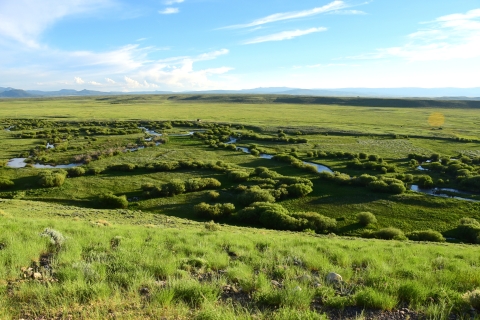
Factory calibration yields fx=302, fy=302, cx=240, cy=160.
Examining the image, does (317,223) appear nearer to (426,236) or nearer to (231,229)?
(426,236)

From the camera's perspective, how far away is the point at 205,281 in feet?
28.4

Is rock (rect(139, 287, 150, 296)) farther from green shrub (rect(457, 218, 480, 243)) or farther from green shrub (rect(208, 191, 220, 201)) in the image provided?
green shrub (rect(457, 218, 480, 243))

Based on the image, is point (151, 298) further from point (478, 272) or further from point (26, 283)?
point (478, 272)

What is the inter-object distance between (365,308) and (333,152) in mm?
51369

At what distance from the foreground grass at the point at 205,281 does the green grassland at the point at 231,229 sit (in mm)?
44

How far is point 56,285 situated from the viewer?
7590mm

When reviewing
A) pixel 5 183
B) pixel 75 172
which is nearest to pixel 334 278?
pixel 75 172

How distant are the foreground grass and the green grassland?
0.04 meters

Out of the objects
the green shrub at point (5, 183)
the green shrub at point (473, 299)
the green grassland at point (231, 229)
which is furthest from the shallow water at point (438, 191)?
the green shrub at point (5, 183)

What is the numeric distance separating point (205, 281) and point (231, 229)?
44.1 feet

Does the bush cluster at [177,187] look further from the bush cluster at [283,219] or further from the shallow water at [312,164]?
the shallow water at [312,164]

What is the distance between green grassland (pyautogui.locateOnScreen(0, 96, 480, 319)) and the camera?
288 inches

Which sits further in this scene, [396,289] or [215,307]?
[396,289]

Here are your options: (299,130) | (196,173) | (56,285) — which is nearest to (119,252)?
(56,285)
